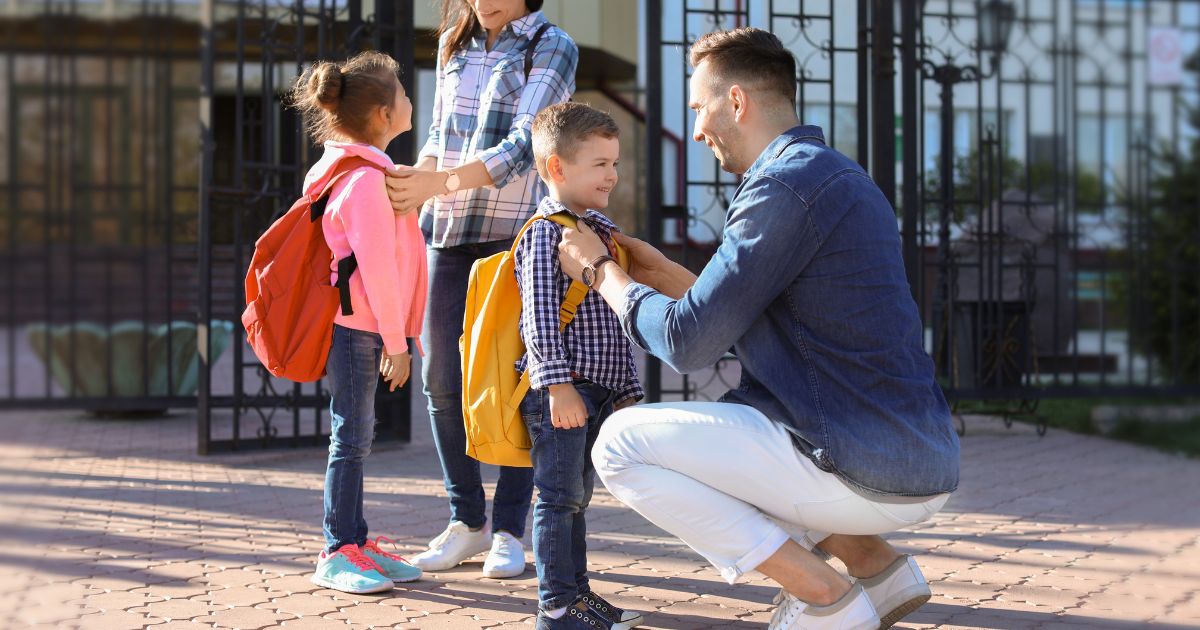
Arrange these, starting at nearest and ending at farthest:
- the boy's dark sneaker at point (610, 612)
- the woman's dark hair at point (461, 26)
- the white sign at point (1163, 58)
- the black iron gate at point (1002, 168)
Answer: the boy's dark sneaker at point (610, 612), the woman's dark hair at point (461, 26), the black iron gate at point (1002, 168), the white sign at point (1163, 58)

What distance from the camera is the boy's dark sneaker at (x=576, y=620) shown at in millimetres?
2871

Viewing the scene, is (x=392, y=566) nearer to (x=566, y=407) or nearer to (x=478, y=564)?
(x=478, y=564)

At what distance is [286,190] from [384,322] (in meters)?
3.25

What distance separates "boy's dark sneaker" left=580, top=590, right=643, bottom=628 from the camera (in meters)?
2.95

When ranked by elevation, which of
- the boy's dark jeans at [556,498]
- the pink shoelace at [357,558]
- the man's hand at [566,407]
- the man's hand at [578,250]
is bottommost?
the pink shoelace at [357,558]

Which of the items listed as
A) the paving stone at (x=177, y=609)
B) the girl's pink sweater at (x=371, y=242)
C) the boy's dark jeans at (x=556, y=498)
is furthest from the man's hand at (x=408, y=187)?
the paving stone at (x=177, y=609)

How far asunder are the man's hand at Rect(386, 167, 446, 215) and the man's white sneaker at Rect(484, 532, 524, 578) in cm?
107

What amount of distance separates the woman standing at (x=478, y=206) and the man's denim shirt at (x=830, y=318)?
115 centimetres

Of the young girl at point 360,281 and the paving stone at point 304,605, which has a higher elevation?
the young girl at point 360,281

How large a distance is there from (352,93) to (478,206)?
1.72 feet

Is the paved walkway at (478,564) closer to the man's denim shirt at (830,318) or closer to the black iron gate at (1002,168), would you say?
the man's denim shirt at (830,318)

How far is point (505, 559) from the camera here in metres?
3.56

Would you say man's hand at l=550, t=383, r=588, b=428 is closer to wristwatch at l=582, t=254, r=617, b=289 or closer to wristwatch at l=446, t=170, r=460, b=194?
wristwatch at l=582, t=254, r=617, b=289

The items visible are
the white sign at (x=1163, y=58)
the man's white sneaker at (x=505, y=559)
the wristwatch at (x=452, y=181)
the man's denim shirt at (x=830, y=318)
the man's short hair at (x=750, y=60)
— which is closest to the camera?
the man's denim shirt at (x=830, y=318)
